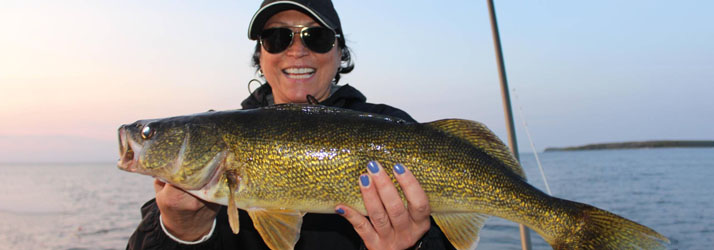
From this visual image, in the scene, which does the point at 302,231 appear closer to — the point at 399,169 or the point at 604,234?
the point at 399,169

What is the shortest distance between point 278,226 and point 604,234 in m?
2.06

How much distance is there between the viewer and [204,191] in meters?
2.86

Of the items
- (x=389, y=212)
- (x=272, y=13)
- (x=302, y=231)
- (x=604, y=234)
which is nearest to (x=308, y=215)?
(x=302, y=231)

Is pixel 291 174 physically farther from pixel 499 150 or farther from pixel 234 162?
pixel 499 150

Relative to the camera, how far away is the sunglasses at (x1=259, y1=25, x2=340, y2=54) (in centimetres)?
379

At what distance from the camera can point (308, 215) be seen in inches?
152

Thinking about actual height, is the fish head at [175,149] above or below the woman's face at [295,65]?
below

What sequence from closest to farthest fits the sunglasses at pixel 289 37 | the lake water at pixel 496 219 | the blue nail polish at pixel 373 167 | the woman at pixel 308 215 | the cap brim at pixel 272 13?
the blue nail polish at pixel 373 167
the woman at pixel 308 215
the cap brim at pixel 272 13
the sunglasses at pixel 289 37
the lake water at pixel 496 219

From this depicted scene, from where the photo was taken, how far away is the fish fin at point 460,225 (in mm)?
3074

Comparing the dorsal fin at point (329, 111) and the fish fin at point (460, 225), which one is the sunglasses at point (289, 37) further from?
the fish fin at point (460, 225)

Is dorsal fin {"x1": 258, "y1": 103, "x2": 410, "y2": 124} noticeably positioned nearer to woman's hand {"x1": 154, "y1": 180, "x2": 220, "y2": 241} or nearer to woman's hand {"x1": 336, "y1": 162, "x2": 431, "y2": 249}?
woman's hand {"x1": 336, "y1": 162, "x2": 431, "y2": 249}

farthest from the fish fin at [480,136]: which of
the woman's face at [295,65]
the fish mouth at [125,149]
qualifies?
the fish mouth at [125,149]

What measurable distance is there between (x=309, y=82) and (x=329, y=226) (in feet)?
3.98

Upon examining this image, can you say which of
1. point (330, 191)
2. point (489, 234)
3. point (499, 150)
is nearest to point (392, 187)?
point (330, 191)
